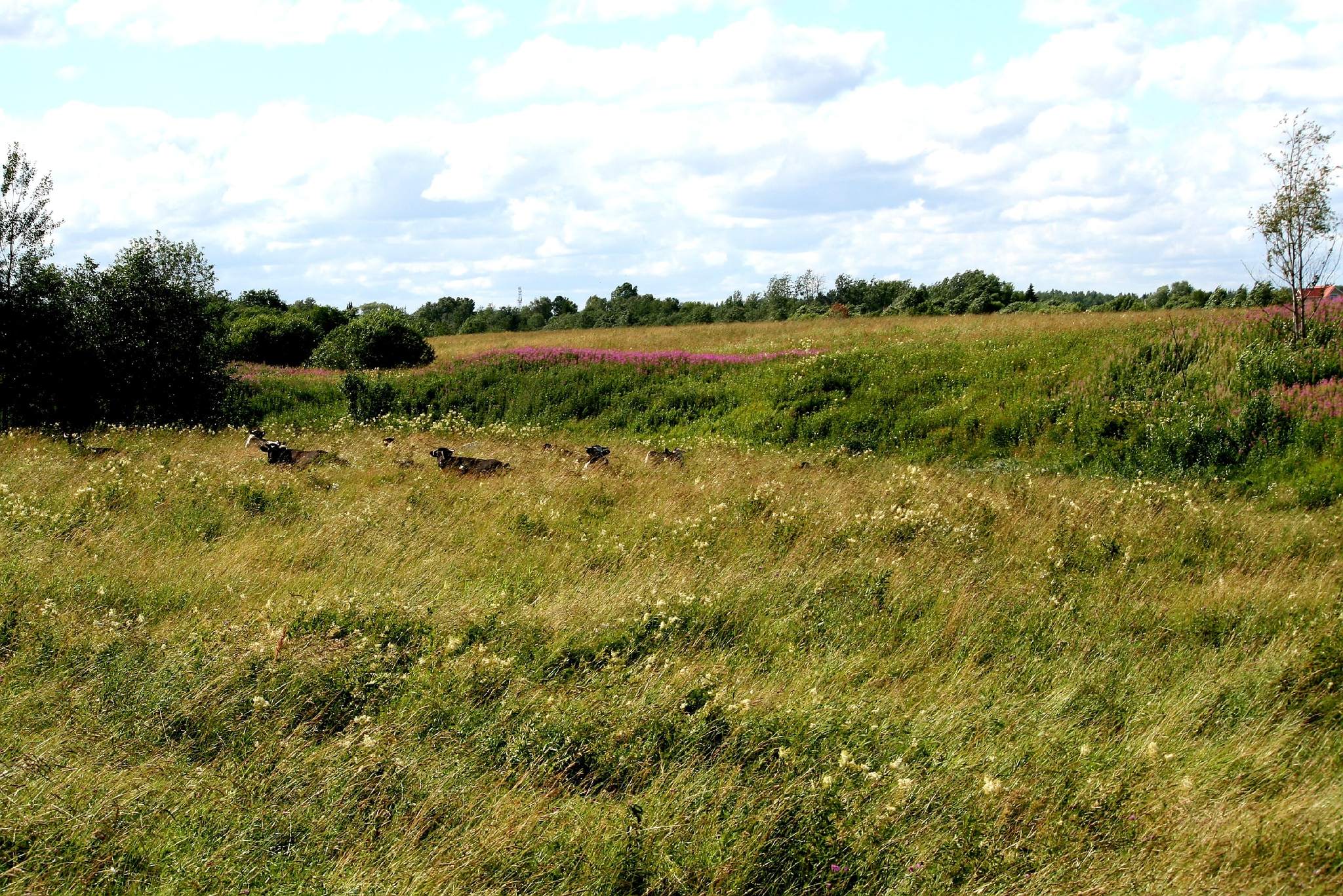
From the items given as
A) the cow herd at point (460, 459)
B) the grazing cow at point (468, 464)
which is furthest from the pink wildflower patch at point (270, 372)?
the grazing cow at point (468, 464)

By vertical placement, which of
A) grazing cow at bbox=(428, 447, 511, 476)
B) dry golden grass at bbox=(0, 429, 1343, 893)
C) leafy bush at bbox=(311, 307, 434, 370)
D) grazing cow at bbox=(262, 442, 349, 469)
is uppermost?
leafy bush at bbox=(311, 307, 434, 370)

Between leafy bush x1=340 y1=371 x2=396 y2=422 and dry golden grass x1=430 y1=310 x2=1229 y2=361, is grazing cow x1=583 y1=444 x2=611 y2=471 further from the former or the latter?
dry golden grass x1=430 y1=310 x2=1229 y2=361

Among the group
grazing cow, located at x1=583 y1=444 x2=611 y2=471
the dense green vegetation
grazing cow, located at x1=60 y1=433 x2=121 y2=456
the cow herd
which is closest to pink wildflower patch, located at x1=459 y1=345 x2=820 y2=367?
the dense green vegetation

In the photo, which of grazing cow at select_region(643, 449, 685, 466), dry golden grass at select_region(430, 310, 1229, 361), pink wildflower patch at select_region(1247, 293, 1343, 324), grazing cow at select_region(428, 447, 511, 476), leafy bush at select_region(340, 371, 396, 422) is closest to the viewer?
grazing cow at select_region(428, 447, 511, 476)

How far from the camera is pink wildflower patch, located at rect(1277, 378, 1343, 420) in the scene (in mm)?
16469

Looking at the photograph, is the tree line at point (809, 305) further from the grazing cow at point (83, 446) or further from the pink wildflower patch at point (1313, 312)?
the grazing cow at point (83, 446)

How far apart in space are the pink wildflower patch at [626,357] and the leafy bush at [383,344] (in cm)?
497

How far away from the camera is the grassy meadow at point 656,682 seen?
4395 millimetres

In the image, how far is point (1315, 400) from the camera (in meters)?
16.8

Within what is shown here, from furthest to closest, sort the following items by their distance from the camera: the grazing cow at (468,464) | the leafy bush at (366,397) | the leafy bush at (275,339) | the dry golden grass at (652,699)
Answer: the leafy bush at (275,339) → the leafy bush at (366,397) → the grazing cow at (468,464) → the dry golden grass at (652,699)

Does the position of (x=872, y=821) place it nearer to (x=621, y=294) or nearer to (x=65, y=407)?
(x=65, y=407)

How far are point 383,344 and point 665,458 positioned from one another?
20.0 m

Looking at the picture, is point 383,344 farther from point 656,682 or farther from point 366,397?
point 656,682

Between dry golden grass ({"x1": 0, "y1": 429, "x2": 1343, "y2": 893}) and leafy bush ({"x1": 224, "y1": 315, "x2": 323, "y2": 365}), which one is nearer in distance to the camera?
dry golden grass ({"x1": 0, "y1": 429, "x2": 1343, "y2": 893})
